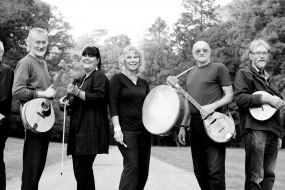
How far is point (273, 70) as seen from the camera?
36.9 meters

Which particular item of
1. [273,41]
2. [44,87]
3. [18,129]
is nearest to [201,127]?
[44,87]

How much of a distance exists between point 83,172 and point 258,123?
231 cm

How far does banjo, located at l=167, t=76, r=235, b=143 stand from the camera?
5133mm

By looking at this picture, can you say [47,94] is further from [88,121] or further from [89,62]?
[89,62]

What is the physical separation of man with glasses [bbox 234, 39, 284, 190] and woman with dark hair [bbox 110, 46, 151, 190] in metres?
1.29

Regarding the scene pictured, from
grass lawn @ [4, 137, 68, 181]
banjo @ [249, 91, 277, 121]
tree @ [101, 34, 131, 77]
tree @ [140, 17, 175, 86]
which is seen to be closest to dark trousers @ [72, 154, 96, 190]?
banjo @ [249, 91, 277, 121]

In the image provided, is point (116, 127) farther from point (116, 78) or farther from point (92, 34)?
point (92, 34)

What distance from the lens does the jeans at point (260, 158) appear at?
5324 millimetres

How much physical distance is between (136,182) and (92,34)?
187 ft

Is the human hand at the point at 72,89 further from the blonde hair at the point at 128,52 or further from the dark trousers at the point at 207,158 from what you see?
the dark trousers at the point at 207,158

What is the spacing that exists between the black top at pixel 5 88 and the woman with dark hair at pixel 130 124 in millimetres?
1332

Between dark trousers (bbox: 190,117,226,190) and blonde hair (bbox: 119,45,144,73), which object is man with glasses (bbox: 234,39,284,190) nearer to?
dark trousers (bbox: 190,117,226,190)

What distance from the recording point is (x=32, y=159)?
5.05 metres

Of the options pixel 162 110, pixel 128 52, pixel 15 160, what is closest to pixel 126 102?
pixel 162 110
